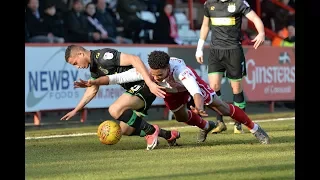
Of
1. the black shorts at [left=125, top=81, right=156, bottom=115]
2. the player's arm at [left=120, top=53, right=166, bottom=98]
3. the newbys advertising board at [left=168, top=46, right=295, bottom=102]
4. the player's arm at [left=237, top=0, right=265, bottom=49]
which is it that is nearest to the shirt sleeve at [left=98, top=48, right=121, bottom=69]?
the player's arm at [left=120, top=53, right=166, bottom=98]

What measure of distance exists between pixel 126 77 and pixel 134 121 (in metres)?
0.70

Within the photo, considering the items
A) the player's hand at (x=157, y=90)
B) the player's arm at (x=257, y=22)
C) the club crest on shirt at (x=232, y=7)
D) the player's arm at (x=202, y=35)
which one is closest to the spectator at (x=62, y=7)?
the player's arm at (x=202, y=35)

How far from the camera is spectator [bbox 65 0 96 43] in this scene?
67.3 ft

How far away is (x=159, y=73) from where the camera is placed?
35.6ft

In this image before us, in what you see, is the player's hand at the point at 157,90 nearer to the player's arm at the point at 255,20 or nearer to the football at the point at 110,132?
the football at the point at 110,132

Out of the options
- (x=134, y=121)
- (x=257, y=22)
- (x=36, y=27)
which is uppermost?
(x=257, y=22)

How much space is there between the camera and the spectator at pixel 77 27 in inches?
807

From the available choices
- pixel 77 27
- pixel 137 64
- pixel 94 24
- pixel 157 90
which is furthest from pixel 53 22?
pixel 157 90

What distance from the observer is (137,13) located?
2270cm

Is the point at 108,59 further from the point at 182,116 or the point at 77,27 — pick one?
the point at 77,27

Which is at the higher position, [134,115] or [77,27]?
[77,27]

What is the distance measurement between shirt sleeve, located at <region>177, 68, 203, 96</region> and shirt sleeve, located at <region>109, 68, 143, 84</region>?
610 millimetres

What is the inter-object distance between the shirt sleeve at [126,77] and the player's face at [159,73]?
470 mm
